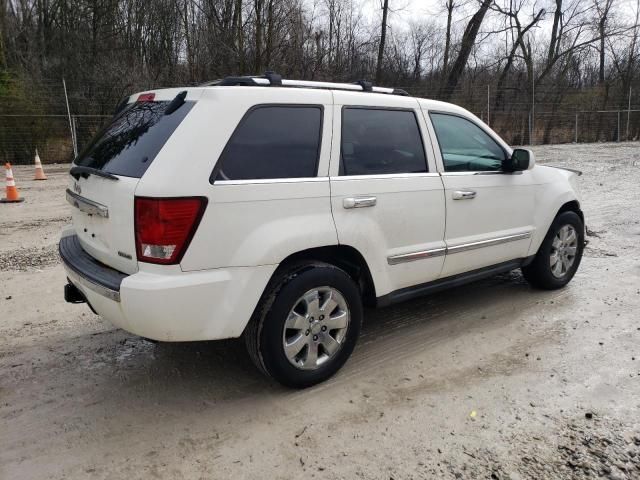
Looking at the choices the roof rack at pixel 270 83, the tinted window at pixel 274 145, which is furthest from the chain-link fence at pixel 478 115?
the tinted window at pixel 274 145

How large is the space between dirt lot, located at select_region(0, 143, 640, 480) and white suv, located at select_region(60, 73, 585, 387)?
0.40 metres

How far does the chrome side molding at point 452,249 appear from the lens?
3580 mm

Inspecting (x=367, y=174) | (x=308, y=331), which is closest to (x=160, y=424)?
(x=308, y=331)

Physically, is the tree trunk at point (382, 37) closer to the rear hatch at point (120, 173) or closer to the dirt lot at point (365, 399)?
the dirt lot at point (365, 399)

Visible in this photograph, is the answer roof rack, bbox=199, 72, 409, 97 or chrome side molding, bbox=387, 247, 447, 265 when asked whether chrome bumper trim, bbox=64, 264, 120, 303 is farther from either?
chrome side molding, bbox=387, 247, 447, 265

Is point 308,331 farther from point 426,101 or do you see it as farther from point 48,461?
point 426,101

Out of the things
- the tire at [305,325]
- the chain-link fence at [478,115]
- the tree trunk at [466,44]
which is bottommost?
the tire at [305,325]

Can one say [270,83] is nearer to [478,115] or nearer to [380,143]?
[380,143]

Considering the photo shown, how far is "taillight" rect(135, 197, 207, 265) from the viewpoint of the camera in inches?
104

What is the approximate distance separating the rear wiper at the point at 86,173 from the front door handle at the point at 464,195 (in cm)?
237

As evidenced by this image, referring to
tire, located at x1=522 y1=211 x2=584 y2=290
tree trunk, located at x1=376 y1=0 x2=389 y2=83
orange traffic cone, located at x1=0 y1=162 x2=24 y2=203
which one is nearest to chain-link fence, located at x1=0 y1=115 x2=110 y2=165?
orange traffic cone, located at x1=0 y1=162 x2=24 y2=203

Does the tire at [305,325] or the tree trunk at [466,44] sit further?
the tree trunk at [466,44]

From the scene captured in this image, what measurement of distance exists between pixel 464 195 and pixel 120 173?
244 cm

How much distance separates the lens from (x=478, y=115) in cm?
2273
